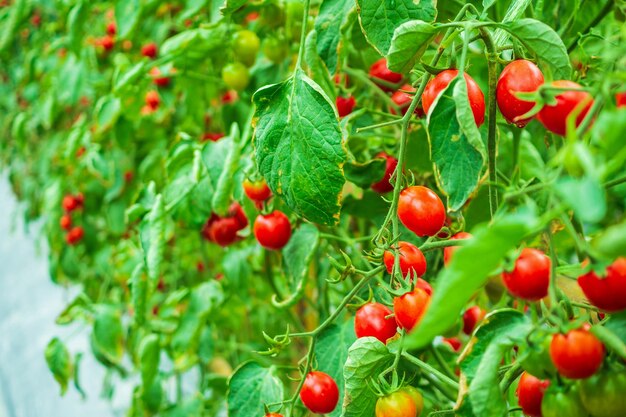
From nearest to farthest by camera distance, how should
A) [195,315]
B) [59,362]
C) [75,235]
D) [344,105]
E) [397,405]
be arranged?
1. [397,405]
2. [344,105]
3. [195,315]
4. [59,362]
5. [75,235]

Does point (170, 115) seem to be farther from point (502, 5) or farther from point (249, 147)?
point (502, 5)

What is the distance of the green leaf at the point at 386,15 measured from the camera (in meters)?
0.51

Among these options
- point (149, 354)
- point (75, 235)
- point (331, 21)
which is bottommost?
point (75, 235)

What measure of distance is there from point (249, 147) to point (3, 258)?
2.80 metres

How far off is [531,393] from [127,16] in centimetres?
95

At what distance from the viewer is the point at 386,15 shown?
517 millimetres

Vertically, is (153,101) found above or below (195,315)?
above

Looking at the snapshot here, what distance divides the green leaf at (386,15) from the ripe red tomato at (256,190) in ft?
0.77

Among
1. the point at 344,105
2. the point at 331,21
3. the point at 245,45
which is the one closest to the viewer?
the point at 331,21

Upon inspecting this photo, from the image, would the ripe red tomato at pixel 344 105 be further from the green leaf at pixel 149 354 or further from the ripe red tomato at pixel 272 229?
the green leaf at pixel 149 354

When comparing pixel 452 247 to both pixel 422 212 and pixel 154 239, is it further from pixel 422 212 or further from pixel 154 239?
pixel 154 239

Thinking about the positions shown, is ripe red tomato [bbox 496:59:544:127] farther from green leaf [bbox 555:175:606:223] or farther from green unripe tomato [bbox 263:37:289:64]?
green unripe tomato [bbox 263:37:289:64]

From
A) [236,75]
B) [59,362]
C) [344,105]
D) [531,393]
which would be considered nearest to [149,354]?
[59,362]

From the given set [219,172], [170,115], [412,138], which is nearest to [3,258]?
[170,115]
